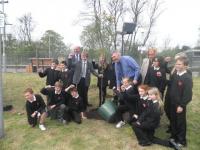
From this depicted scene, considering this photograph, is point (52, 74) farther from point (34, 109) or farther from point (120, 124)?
point (120, 124)

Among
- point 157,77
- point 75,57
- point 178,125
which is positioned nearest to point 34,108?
point 75,57

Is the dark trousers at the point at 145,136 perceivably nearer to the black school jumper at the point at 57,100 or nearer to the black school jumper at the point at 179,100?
the black school jumper at the point at 179,100

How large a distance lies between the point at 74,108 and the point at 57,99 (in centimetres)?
48

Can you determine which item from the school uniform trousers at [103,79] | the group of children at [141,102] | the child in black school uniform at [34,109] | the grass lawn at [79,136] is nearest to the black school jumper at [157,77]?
the group of children at [141,102]

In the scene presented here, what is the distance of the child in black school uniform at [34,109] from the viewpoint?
8164 millimetres

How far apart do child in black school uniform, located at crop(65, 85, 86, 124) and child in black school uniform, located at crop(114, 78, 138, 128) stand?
39.7 inches

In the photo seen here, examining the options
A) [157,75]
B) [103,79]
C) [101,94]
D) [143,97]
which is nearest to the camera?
[143,97]

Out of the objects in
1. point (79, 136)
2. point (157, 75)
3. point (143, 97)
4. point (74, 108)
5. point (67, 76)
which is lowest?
point (79, 136)

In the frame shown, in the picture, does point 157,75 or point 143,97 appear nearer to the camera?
point 143,97

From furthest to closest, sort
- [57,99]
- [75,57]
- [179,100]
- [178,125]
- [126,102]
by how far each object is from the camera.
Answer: [75,57] → [57,99] → [126,102] → [178,125] → [179,100]

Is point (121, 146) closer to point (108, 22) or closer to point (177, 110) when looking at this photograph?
point (177, 110)

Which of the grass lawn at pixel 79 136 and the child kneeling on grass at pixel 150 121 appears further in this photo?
the grass lawn at pixel 79 136

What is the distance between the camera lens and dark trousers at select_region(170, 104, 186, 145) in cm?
686

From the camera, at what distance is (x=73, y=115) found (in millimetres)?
8617
